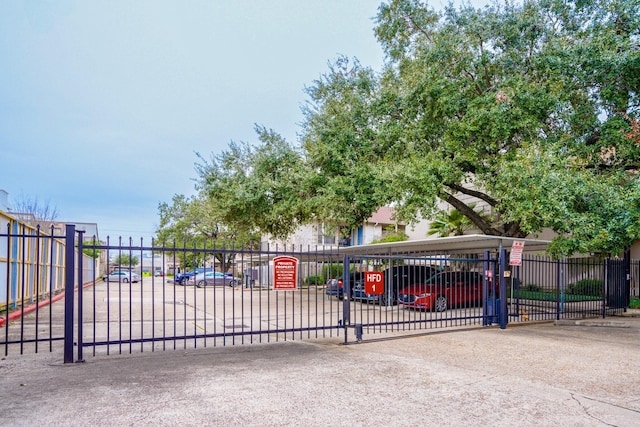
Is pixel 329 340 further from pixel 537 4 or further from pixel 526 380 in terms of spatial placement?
pixel 537 4

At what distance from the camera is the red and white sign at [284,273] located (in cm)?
873

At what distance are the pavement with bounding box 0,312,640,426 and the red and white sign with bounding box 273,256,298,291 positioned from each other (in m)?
1.19

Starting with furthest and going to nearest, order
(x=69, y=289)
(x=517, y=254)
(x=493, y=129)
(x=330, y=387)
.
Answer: (x=493, y=129) → (x=517, y=254) → (x=69, y=289) → (x=330, y=387)

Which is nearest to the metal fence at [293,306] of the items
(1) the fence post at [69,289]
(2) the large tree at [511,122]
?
(1) the fence post at [69,289]

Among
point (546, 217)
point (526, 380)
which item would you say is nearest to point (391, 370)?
point (526, 380)

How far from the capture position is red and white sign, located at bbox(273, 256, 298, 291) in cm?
873

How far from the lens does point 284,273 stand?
8.81 m

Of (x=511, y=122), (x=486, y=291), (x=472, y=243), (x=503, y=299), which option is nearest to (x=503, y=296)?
(x=503, y=299)

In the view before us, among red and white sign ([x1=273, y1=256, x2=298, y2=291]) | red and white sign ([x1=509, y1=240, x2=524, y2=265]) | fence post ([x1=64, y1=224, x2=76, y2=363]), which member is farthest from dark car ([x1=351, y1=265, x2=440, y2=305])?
fence post ([x1=64, y1=224, x2=76, y2=363])

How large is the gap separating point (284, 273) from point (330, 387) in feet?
10.0

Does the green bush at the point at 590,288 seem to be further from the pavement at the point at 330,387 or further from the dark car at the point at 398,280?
the pavement at the point at 330,387

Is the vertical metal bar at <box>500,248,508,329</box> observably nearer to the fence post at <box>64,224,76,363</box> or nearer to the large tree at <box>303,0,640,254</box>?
the large tree at <box>303,0,640,254</box>

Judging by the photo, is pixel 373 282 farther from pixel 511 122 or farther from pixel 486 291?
pixel 511 122

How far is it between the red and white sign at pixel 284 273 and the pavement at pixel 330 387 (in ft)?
3.90
